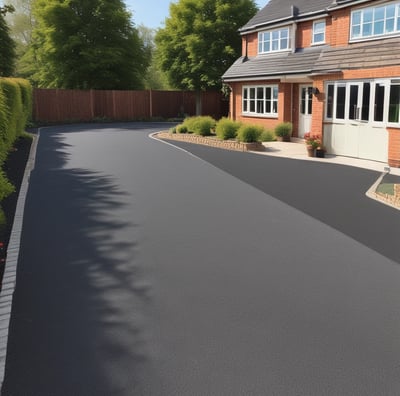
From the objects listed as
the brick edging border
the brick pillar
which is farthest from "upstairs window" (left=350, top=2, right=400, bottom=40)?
the brick edging border

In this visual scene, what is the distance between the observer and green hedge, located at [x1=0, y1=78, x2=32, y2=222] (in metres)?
6.43

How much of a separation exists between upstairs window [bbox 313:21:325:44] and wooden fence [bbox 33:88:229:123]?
52.2 ft

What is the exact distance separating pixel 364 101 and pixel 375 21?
308cm

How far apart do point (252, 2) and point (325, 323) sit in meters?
34.4

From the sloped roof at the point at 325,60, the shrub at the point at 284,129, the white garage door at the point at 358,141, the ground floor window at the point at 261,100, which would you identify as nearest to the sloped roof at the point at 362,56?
the sloped roof at the point at 325,60

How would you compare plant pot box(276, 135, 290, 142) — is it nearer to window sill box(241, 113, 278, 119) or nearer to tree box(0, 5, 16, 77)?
window sill box(241, 113, 278, 119)

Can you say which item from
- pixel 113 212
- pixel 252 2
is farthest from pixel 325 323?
pixel 252 2

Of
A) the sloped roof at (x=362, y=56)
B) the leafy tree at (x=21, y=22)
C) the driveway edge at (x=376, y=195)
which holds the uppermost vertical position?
the leafy tree at (x=21, y=22)

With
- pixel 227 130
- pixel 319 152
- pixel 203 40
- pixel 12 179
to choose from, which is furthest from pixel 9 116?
pixel 203 40

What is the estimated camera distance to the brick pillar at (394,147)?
13008 millimetres

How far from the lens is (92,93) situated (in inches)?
1298

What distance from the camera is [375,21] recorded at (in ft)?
49.4

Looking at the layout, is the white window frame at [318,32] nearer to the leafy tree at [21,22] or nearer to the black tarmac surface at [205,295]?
the black tarmac surface at [205,295]

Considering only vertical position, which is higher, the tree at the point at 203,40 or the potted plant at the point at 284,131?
the tree at the point at 203,40
